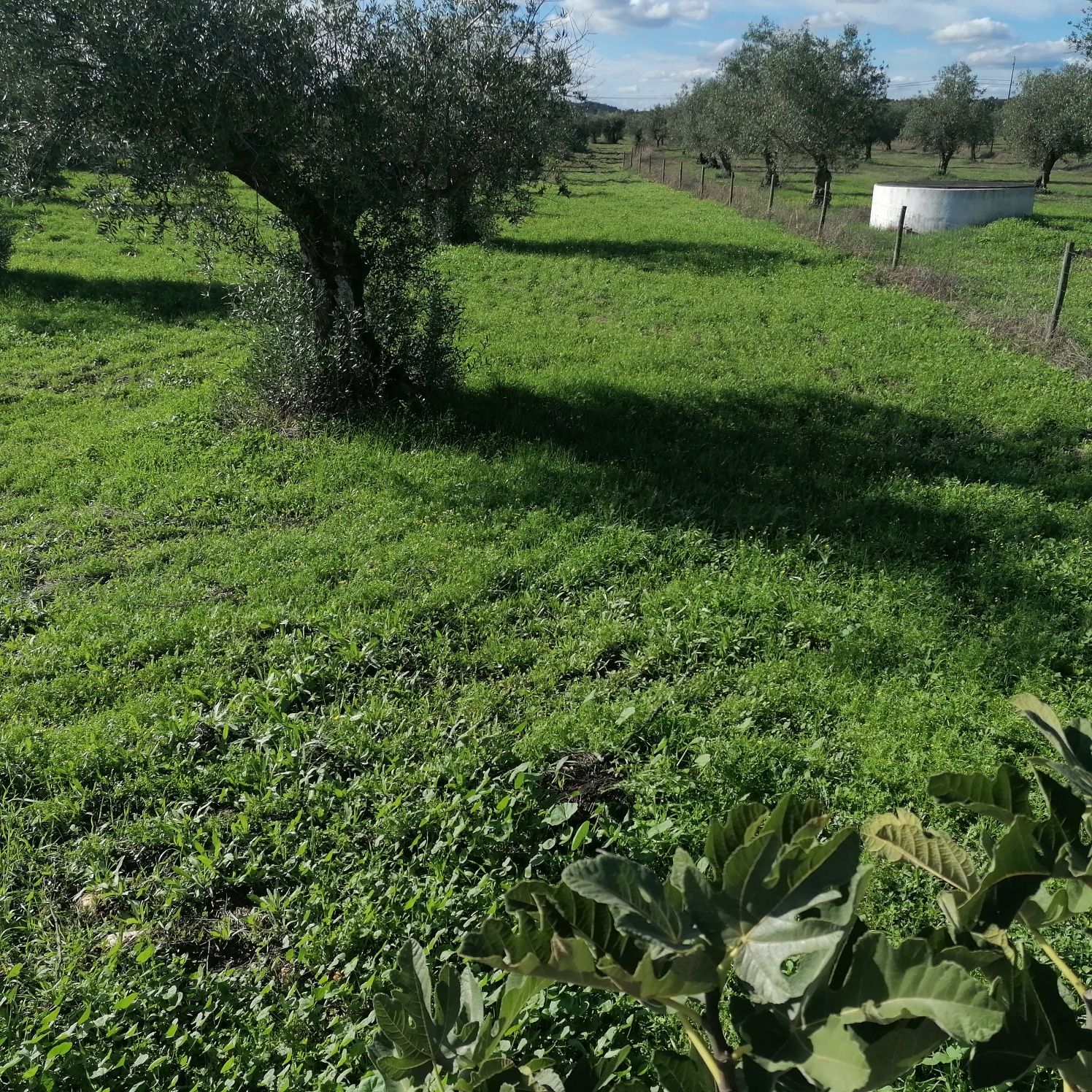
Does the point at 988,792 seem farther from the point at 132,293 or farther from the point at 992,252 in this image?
the point at 992,252

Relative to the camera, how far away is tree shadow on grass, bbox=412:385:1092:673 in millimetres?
5418

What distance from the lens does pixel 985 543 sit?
5.66 metres

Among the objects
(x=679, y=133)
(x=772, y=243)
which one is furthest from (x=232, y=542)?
(x=679, y=133)

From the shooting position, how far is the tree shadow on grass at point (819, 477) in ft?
17.8

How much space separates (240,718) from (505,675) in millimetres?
1301

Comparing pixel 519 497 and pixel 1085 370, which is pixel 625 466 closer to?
pixel 519 497

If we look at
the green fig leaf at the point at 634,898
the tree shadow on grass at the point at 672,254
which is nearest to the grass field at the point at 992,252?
the tree shadow on grass at the point at 672,254

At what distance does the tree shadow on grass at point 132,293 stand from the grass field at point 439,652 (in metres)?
Answer: 3.26

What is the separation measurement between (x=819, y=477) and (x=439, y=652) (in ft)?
12.1

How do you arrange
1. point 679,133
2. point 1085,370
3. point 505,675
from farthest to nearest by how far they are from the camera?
point 679,133, point 1085,370, point 505,675

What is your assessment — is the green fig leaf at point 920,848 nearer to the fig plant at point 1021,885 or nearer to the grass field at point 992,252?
the fig plant at point 1021,885

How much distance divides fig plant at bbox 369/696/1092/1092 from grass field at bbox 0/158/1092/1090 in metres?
1.75

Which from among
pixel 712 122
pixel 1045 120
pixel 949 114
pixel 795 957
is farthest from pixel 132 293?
pixel 949 114

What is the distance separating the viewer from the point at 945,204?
22.0 meters
